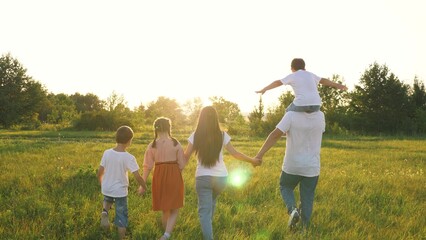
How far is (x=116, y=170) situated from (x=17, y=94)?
183 feet

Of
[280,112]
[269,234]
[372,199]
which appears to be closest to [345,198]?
[372,199]

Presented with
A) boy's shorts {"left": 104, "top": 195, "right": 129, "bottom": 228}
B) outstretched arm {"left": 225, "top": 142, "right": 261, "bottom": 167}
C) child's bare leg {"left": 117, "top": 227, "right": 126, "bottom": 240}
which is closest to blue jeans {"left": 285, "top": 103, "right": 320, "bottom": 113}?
outstretched arm {"left": 225, "top": 142, "right": 261, "bottom": 167}

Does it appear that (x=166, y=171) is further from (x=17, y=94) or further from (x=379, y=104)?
(x=17, y=94)

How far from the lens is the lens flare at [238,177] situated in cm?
1000

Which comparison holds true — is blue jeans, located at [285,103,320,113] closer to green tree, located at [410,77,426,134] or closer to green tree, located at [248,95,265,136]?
green tree, located at [248,95,265,136]

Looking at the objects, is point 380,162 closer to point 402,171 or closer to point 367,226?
point 402,171

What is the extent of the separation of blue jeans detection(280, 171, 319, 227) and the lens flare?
353 cm

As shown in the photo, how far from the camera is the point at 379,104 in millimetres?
49625

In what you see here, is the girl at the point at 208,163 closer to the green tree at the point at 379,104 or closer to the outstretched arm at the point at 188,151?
the outstretched arm at the point at 188,151

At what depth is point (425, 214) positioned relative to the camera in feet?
24.3

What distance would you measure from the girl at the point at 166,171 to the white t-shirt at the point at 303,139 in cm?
164

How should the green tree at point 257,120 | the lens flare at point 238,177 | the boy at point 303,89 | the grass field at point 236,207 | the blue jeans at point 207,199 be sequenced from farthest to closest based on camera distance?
1. the green tree at point 257,120
2. the lens flare at point 238,177
3. the grass field at point 236,207
4. the boy at point 303,89
5. the blue jeans at point 207,199

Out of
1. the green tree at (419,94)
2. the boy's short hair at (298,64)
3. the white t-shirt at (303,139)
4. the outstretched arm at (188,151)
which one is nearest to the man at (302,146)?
the white t-shirt at (303,139)

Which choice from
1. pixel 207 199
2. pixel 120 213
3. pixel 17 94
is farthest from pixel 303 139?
pixel 17 94
